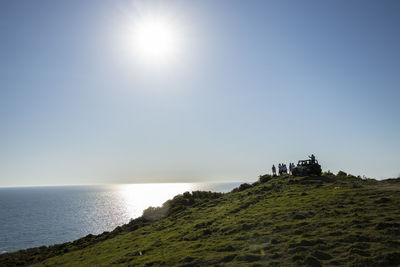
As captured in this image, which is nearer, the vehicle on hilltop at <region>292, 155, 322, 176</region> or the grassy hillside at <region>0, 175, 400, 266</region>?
the grassy hillside at <region>0, 175, 400, 266</region>

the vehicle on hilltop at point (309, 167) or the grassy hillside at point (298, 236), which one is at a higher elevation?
the vehicle on hilltop at point (309, 167)

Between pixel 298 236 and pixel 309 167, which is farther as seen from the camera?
pixel 309 167

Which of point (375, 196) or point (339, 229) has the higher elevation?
point (375, 196)

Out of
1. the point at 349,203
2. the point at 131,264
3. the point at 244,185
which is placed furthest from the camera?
the point at 244,185

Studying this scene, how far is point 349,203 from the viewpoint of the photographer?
22688 mm

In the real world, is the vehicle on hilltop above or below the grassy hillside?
above

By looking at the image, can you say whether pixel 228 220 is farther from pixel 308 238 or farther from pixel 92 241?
pixel 92 241

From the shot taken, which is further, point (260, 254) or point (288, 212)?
point (288, 212)

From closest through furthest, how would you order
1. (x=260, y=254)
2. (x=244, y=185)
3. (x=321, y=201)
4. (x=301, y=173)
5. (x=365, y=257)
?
1. (x=365, y=257)
2. (x=260, y=254)
3. (x=321, y=201)
4. (x=301, y=173)
5. (x=244, y=185)

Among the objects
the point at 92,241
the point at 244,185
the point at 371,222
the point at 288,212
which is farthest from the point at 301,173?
the point at 92,241

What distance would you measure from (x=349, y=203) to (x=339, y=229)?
7.43 meters

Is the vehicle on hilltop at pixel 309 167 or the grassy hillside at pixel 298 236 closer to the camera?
the grassy hillside at pixel 298 236

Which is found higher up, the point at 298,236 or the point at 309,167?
the point at 309,167

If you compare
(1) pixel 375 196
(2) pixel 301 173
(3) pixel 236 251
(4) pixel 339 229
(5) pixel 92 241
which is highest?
(2) pixel 301 173
